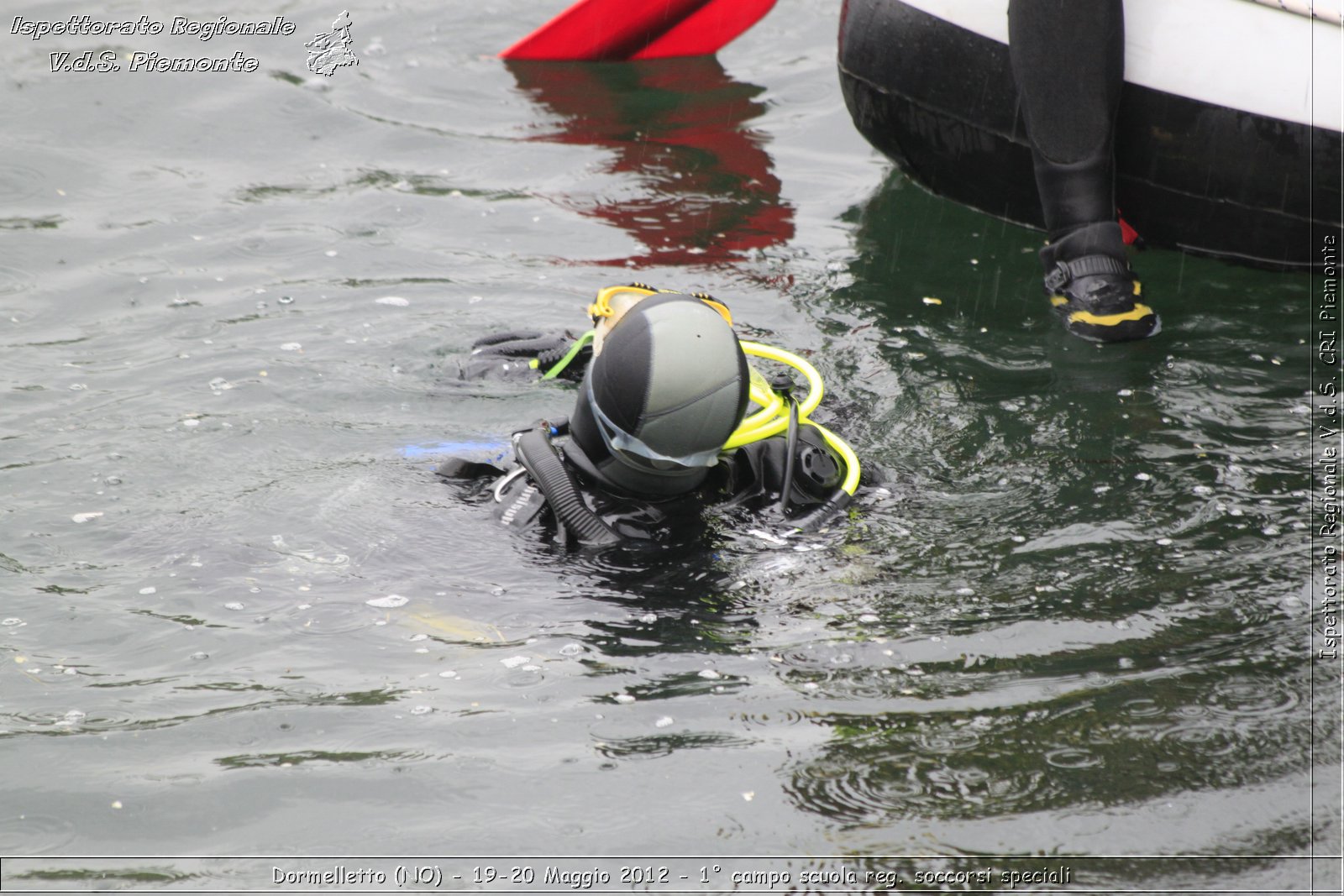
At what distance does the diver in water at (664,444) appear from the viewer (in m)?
3.54

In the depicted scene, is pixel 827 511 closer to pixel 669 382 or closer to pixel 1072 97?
pixel 669 382

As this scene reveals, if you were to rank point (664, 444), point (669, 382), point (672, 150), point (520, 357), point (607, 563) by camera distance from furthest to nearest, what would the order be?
1. point (672, 150)
2. point (520, 357)
3. point (607, 563)
4. point (664, 444)
5. point (669, 382)

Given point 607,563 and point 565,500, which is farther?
point 607,563

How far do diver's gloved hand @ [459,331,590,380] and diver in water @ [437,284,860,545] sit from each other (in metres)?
0.92

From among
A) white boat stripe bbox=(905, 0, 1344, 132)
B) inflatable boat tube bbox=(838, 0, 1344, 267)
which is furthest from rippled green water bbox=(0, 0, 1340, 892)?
white boat stripe bbox=(905, 0, 1344, 132)

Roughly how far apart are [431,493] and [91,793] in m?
1.62

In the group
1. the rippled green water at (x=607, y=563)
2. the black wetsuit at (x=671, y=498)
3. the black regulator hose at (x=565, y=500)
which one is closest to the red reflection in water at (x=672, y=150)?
the rippled green water at (x=607, y=563)

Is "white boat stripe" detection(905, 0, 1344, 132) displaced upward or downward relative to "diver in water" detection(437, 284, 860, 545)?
upward

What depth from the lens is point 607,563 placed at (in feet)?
12.7

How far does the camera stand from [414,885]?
9.31 ft

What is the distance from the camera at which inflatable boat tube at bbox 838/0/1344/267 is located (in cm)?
533

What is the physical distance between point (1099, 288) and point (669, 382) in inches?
111

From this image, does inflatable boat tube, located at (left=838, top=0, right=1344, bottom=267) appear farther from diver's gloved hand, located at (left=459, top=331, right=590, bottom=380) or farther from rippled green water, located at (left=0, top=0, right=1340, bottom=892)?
diver's gloved hand, located at (left=459, top=331, right=590, bottom=380)

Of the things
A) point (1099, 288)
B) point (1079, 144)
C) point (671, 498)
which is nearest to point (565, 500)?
point (671, 498)
